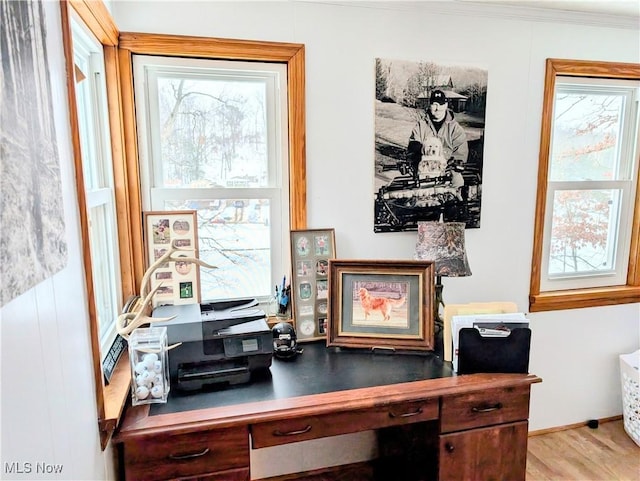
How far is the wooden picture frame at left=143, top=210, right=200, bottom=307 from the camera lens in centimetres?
184

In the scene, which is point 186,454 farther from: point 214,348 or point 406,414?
point 406,414

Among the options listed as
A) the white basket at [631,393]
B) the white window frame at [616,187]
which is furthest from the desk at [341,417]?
the white basket at [631,393]

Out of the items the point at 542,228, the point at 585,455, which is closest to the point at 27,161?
the point at 542,228

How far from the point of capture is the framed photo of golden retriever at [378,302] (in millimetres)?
1842

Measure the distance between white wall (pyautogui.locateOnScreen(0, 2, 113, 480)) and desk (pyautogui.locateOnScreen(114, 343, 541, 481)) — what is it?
0.63 ft

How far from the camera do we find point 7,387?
653 millimetres

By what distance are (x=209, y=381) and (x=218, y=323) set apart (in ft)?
0.67

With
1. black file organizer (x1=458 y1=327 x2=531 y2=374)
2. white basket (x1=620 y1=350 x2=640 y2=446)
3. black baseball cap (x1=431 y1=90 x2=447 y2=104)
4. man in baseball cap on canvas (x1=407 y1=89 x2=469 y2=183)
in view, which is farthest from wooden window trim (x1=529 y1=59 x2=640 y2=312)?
black file organizer (x1=458 y1=327 x2=531 y2=374)

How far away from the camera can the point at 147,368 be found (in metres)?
1.42

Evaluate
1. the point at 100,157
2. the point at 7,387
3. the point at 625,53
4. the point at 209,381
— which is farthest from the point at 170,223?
the point at 625,53

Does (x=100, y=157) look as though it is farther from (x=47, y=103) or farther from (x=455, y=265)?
(x=455, y=265)

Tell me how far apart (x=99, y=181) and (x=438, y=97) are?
1.59 meters

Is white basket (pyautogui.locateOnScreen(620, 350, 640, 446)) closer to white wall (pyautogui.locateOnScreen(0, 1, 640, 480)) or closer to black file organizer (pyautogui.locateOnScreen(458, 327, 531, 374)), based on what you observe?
white wall (pyautogui.locateOnScreen(0, 1, 640, 480))

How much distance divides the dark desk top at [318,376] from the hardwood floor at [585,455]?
1102 mm
